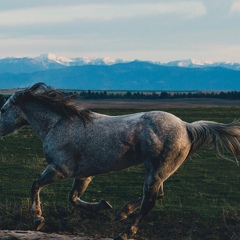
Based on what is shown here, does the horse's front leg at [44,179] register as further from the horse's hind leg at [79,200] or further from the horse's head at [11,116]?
the horse's head at [11,116]

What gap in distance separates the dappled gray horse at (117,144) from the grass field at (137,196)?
6.67ft

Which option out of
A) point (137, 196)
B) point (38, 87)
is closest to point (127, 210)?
point (38, 87)

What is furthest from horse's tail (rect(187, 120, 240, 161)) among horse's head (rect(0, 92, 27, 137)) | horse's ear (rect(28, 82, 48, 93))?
horse's head (rect(0, 92, 27, 137))

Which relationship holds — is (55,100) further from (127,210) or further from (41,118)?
(127,210)

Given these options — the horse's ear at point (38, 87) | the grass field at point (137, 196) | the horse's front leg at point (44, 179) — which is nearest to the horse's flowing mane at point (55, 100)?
the horse's ear at point (38, 87)

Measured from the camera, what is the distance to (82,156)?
8.83 metres

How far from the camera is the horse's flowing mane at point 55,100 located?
9133 millimetres

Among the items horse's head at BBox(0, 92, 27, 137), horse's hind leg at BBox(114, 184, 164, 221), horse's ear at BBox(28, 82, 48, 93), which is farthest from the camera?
horse's ear at BBox(28, 82, 48, 93)

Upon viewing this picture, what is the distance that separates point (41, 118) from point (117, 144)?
1.41 m

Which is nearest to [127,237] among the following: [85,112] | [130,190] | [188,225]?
[85,112]

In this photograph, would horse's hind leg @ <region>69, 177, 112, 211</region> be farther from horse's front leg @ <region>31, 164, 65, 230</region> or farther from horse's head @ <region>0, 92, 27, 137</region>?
horse's head @ <region>0, 92, 27, 137</region>

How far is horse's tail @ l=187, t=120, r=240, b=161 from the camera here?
8.97 m

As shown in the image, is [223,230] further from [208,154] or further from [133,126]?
[208,154]

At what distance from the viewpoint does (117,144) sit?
28.6ft
